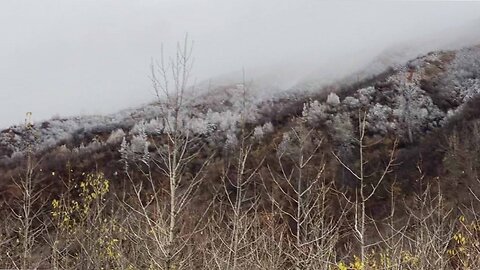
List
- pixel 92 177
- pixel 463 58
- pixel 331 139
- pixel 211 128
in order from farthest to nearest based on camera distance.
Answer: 1. pixel 463 58
2. pixel 211 128
3. pixel 331 139
4. pixel 92 177

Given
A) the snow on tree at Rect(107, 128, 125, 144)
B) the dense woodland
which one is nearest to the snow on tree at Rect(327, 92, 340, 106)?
the dense woodland

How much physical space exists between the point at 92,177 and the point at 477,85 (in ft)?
232

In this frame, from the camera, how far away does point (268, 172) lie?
3781cm

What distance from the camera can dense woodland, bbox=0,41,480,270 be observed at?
10.6 meters

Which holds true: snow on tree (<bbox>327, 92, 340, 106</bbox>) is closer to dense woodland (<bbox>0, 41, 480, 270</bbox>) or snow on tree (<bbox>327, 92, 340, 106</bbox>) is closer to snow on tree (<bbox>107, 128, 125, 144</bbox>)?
dense woodland (<bbox>0, 41, 480, 270</bbox>)

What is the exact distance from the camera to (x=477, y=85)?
74000 mm

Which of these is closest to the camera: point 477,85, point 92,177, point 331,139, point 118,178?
→ point 92,177

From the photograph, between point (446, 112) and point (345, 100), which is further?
point (345, 100)

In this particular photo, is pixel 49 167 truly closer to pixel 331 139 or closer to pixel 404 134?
pixel 331 139

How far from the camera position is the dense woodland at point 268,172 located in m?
10.6

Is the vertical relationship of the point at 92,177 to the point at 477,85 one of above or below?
above

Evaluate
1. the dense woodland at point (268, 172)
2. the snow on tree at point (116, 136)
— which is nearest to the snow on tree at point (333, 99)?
the dense woodland at point (268, 172)

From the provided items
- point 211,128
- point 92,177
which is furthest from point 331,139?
point 92,177

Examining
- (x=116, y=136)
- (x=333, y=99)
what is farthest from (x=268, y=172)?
(x=116, y=136)
